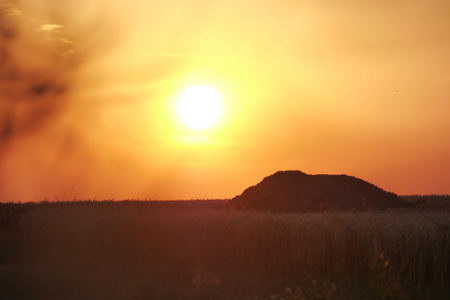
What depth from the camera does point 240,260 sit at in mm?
13992

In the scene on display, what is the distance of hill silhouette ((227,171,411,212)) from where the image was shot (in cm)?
1905

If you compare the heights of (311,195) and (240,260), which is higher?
(311,195)

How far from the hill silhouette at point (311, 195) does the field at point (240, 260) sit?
4.30m

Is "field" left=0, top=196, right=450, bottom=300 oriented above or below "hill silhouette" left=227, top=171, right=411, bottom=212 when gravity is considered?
below

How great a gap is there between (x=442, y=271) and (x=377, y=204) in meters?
7.27

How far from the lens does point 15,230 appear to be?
63.8 ft

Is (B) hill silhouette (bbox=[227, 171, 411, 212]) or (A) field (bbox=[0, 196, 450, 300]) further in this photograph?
(B) hill silhouette (bbox=[227, 171, 411, 212])

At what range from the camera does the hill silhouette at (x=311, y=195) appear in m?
19.0

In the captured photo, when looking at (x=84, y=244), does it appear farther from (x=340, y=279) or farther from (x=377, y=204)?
(x=377, y=204)

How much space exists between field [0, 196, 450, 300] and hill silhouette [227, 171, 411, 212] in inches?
169

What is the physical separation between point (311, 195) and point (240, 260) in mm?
6123

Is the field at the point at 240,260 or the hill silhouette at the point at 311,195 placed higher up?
the hill silhouette at the point at 311,195

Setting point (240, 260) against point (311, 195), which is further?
point (311, 195)

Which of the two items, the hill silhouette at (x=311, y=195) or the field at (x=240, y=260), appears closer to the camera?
the field at (x=240, y=260)
